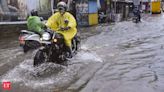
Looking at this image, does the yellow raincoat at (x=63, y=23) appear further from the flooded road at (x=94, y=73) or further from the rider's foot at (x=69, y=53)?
the flooded road at (x=94, y=73)

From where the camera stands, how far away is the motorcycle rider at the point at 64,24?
9789 millimetres

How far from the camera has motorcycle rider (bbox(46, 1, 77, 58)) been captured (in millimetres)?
9789

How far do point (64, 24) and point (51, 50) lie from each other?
105 centimetres

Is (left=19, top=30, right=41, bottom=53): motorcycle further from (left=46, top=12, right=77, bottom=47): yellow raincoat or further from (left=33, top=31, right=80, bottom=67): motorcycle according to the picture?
(left=33, top=31, right=80, bottom=67): motorcycle

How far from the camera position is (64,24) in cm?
1012

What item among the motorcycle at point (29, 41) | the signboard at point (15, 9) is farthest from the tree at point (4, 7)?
the motorcycle at point (29, 41)

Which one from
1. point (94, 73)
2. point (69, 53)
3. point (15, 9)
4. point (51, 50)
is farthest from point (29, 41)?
point (15, 9)

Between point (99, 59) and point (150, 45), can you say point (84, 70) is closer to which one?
point (99, 59)

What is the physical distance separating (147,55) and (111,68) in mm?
2453

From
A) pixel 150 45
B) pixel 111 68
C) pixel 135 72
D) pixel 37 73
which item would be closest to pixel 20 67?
pixel 37 73

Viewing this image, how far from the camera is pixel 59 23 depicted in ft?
33.4

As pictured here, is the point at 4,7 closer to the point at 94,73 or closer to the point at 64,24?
the point at 64,24

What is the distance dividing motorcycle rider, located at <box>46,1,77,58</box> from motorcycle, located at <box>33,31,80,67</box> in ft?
0.60

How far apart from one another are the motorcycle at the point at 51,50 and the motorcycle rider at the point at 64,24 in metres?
0.18
